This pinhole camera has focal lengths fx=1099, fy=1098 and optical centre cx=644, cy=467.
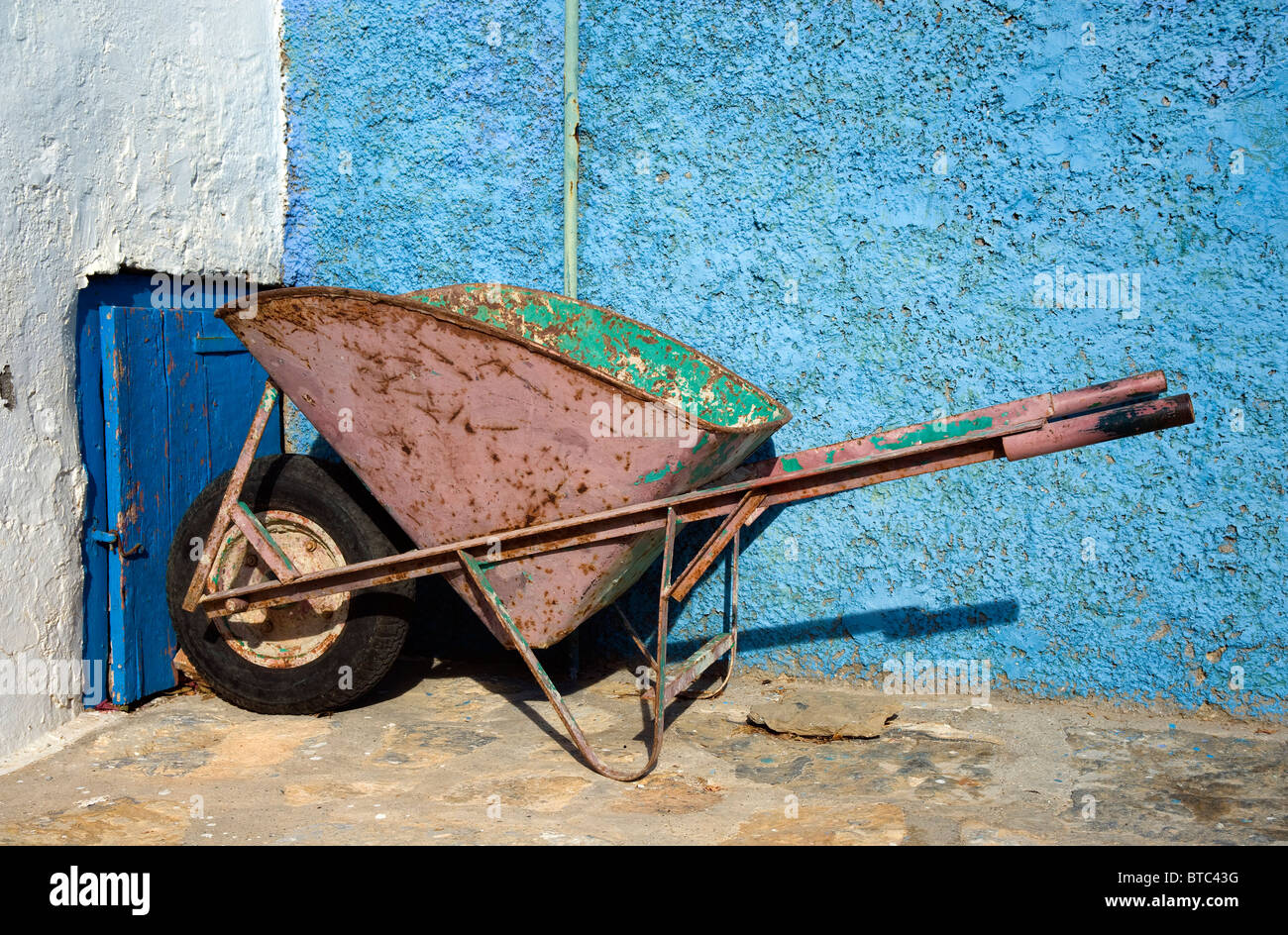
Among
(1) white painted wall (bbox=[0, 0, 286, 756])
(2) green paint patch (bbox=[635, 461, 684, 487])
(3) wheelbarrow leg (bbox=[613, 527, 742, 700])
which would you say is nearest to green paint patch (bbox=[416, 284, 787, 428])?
(3) wheelbarrow leg (bbox=[613, 527, 742, 700])

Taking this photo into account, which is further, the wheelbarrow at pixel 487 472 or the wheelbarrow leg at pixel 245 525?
the wheelbarrow leg at pixel 245 525

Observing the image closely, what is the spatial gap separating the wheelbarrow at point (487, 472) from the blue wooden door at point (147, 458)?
0.64 feet

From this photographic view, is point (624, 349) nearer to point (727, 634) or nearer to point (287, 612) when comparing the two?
point (727, 634)

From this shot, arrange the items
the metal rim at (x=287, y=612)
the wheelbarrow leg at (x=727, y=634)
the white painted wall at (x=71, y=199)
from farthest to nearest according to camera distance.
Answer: the wheelbarrow leg at (x=727, y=634) → the metal rim at (x=287, y=612) → the white painted wall at (x=71, y=199)

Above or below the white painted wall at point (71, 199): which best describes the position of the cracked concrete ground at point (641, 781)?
below

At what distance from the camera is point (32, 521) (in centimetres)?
337

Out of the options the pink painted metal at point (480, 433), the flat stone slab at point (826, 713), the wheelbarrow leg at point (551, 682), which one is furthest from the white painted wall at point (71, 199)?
the flat stone slab at point (826, 713)

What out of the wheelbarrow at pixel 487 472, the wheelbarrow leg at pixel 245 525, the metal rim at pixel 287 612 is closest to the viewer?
the wheelbarrow at pixel 487 472

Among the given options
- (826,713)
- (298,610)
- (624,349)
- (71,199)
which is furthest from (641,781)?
(71,199)

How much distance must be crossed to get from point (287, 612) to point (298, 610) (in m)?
0.04

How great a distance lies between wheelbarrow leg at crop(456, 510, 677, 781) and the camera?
3.08m

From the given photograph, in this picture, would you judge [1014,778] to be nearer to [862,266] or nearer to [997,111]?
[862,266]

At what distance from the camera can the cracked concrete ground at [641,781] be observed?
2.85 m

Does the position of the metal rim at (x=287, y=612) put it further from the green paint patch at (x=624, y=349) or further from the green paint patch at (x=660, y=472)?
the green paint patch at (x=660, y=472)
